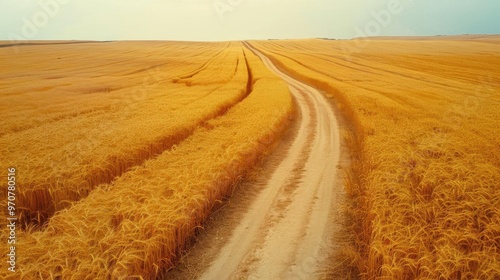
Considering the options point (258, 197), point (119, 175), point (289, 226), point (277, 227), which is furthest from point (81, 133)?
point (289, 226)

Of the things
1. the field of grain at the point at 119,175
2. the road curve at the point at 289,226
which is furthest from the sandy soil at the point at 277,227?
the field of grain at the point at 119,175

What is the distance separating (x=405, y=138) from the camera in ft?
32.1

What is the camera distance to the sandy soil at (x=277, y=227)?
16.3 feet

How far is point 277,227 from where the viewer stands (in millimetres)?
6121

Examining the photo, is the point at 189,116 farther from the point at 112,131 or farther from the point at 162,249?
the point at 162,249

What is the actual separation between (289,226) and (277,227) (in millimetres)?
246

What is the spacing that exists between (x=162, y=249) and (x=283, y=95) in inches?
608

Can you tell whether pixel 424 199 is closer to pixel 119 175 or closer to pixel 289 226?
pixel 289 226

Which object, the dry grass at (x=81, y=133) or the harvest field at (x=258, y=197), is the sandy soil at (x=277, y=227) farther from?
the dry grass at (x=81, y=133)

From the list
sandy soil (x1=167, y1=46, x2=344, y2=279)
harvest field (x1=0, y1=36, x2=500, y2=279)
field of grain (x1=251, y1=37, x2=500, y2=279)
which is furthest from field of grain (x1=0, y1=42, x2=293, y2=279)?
field of grain (x1=251, y1=37, x2=500, y2=279)

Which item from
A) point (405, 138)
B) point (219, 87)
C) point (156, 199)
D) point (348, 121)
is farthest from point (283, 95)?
point (156, 199)

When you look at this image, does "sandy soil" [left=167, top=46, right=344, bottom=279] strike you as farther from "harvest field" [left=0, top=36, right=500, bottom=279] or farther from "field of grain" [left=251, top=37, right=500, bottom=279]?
"field of grain" [left=251, top=37, right=500, bottom=279]

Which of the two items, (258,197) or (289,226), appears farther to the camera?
(258,197)

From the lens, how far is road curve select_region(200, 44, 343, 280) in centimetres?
498
